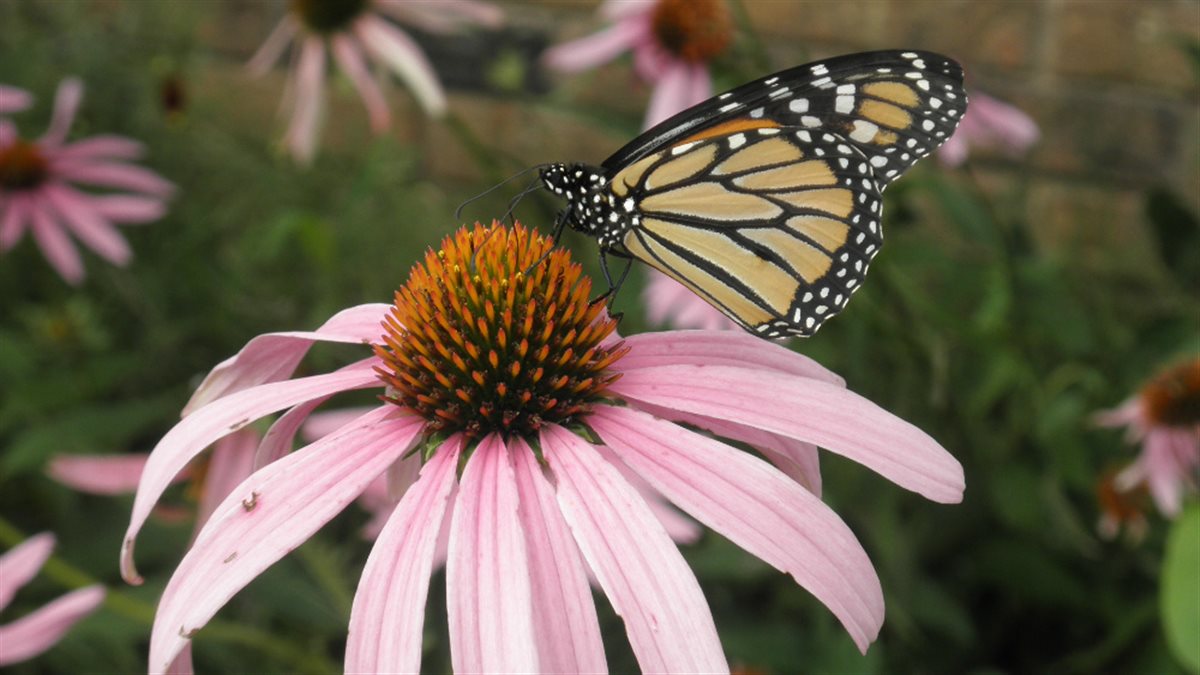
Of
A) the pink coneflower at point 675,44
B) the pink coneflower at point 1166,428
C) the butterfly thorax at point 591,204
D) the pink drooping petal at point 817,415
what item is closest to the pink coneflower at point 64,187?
the pink coneflower at point 675,44

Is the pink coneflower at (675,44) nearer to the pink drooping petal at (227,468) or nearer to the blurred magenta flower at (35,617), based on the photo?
the pink drooping petal at (227,468)

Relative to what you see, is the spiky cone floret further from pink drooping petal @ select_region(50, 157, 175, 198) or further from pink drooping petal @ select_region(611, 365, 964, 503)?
pink drooping petal @ select_region(50, 157, 175, 198)

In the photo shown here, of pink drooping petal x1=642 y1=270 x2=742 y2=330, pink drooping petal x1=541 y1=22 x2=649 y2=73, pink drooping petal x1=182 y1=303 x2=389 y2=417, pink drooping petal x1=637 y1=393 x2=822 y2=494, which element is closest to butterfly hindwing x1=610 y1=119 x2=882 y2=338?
pink drooping petal x1=637 y1=393 x2=822 y2=494

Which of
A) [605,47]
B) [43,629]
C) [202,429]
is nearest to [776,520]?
[202,429]

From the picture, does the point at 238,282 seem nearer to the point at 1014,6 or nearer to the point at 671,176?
the point at 671,176

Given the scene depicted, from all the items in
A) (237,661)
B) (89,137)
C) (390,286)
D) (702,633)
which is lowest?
(237,661)

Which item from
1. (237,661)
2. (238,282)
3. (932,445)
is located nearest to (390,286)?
(238,282)
